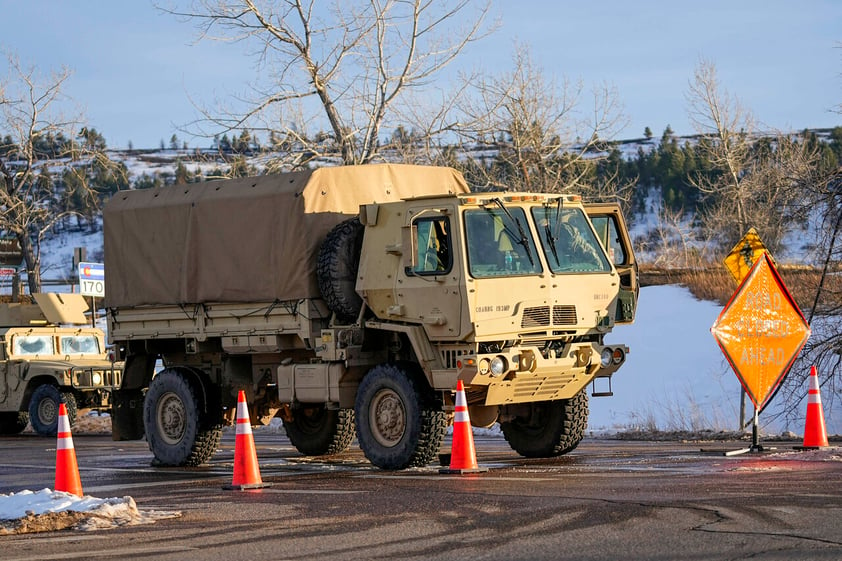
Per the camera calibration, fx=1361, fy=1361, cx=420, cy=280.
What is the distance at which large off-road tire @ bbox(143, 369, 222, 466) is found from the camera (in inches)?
662

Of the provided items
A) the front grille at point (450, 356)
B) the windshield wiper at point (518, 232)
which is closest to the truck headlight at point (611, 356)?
the windshield wiper at point (518, 232)

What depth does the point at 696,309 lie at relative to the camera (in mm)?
37125

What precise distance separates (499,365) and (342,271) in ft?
7.62

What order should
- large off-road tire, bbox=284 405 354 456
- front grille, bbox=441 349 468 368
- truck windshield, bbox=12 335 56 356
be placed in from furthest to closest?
truck windshield, bbox=12 335 56 356, large off-road tire, bbox=284 405 354 456, front grille, bbox=441 349 468 368

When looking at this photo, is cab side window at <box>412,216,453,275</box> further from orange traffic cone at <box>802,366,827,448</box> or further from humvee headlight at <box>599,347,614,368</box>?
orange traffic cone at <box>802,366,827,448</box>

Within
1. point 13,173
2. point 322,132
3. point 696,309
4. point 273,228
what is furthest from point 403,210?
point 13,173

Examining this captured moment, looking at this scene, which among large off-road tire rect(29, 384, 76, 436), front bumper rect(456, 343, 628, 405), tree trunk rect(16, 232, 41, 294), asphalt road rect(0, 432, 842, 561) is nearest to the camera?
asphalt road rect(0, 432, 842, 561)

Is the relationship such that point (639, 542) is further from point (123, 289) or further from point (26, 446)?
point (26, 446)

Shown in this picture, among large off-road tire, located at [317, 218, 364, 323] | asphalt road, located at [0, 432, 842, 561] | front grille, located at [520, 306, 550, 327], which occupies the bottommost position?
asphalt road, located at [0, 432, 842, 561]

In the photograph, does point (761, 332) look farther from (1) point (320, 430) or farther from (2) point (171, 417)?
(2) point (171, 417)

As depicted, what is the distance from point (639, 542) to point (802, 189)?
A: 1467 centimetres

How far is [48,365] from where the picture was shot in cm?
2659

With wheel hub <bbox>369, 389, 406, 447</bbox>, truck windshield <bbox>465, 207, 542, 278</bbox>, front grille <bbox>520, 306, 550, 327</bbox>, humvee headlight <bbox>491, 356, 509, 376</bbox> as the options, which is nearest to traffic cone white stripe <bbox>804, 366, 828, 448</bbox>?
front grille <bbox>520, 306, 550, 327</bbox>

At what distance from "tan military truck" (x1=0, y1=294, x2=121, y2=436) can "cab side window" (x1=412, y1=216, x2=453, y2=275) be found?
12054 millimetres
